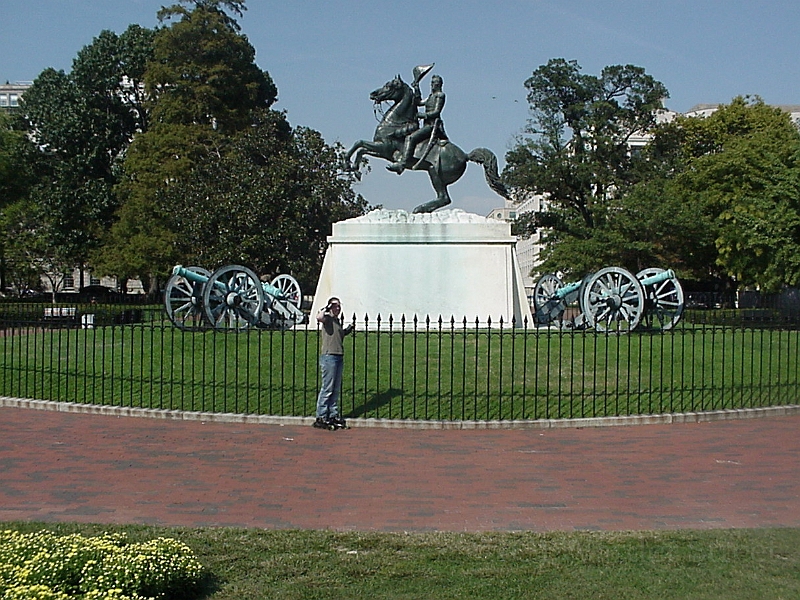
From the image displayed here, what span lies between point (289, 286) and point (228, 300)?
5402mm

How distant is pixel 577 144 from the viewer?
137 feet

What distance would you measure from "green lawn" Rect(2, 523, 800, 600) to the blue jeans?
4495 mm

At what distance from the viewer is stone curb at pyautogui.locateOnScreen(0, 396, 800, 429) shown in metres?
10.9

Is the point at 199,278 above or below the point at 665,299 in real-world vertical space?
above

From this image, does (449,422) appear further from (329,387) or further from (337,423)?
(329,387)

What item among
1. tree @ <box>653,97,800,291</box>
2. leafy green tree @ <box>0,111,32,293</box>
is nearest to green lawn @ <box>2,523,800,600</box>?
tree @ <box>653,97,800,291</box>

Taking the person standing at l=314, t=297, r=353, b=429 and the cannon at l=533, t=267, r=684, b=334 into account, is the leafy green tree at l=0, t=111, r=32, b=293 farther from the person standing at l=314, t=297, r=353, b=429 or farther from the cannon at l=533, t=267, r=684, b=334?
the person standing at l=314, t=297, r=353, b=429

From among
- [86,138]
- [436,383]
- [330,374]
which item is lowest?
[436,383]

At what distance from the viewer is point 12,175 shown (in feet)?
107

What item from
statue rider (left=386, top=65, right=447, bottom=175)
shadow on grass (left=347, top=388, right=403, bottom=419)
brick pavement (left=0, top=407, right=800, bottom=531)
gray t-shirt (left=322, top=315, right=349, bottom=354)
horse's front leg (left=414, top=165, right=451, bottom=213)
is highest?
statue rider (left=386, top=65, right=447, bottom=175)

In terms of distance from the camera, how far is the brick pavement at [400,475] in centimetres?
683

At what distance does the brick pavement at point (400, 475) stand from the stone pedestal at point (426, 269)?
8.96m

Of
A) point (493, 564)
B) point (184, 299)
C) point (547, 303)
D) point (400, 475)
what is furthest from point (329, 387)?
point (547, 303)

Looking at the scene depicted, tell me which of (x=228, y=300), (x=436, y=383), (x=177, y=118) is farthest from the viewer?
(x=177, y=118)
